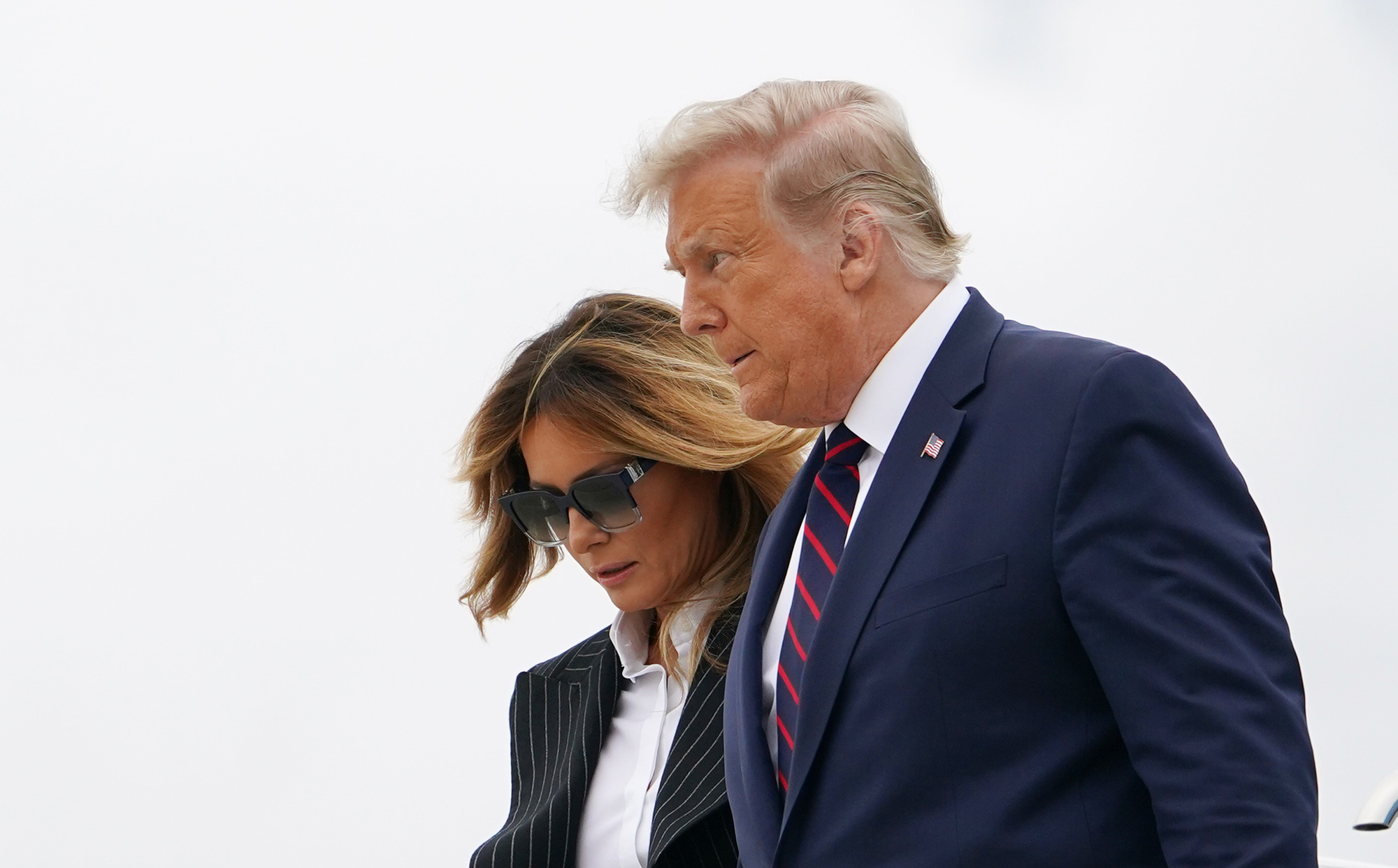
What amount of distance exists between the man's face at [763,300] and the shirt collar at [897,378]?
3 centimetres

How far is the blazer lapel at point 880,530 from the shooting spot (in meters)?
1.49

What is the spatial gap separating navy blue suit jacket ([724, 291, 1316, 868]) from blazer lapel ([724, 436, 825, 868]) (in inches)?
2.8

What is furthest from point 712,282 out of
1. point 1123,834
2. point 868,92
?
point 1123,834

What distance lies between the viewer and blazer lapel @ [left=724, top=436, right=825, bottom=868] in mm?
1620

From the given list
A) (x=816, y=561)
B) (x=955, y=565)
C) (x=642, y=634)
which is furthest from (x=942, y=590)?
(x=642, y=634)

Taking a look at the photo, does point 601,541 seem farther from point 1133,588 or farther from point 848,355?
point 1133,588

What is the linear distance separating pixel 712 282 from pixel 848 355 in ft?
0.64

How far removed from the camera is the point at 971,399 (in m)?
1.56

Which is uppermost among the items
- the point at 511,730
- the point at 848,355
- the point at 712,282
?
the point at 712,282

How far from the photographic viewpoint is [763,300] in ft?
5.51

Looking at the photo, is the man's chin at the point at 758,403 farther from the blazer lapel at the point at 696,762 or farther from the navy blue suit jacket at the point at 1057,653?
the blazer lapel at the point at 696,762

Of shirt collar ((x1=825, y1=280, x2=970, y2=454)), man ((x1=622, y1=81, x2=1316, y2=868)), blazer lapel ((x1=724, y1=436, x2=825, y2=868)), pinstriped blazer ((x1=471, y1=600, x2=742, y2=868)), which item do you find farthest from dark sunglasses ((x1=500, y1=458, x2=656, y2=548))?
shirt collar ((x1=825, y1=280, x2=970, y2=454))

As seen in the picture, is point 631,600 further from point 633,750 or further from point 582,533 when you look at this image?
point 633,750

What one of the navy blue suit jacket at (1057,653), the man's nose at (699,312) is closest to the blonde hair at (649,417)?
the man's nose at (699,312)
